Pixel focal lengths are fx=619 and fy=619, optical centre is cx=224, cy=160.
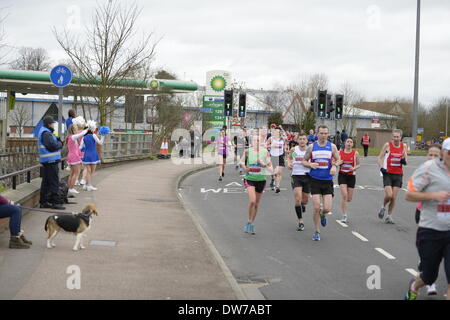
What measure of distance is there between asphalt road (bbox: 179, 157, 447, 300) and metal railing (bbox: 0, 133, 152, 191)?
3687 mm

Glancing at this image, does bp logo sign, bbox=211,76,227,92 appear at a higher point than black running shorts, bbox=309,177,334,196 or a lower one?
higher

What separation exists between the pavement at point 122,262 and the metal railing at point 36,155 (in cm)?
91

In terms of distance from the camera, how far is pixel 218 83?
48562 mm

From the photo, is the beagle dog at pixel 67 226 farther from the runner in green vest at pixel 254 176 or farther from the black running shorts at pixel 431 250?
the black running shorts at pixel 431 250

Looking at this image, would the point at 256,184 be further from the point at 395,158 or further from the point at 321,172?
the point at 395,158

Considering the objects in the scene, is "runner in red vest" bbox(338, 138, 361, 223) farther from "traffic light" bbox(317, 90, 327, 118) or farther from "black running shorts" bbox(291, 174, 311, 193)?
"traffic light" bbox(317, 90, 327, 118)

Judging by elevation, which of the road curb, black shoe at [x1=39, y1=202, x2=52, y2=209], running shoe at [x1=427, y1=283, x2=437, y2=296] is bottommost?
the road curb

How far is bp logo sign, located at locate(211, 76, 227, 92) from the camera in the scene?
48.3 meters

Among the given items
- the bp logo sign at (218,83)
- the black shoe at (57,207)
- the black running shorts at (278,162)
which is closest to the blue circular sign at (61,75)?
the black shoe at (57,207)

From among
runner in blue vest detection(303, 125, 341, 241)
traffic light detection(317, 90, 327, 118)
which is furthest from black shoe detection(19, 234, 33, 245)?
traffic light detection(317, 90, 327, 118)

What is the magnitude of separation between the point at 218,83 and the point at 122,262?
135 feet

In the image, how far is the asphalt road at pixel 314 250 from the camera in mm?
7301

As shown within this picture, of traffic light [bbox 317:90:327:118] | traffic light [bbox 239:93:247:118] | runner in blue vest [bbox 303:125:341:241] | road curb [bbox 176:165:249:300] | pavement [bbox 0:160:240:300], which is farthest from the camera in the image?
traffic light [bbox 239:93:247:118]
